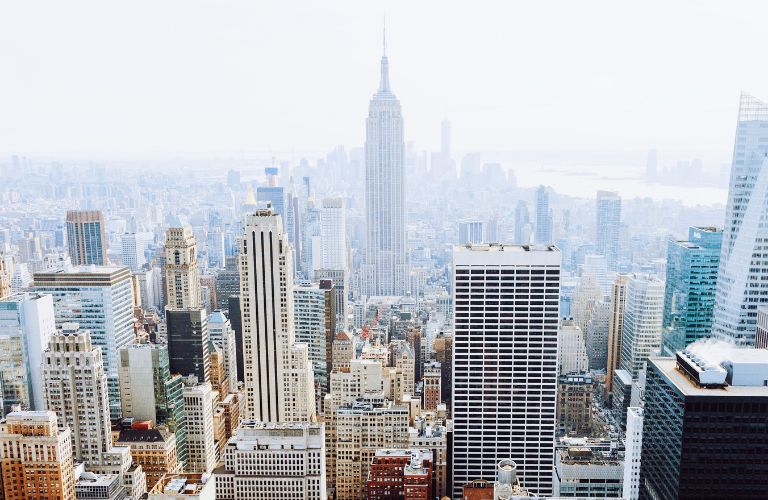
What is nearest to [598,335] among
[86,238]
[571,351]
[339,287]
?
[571,351]

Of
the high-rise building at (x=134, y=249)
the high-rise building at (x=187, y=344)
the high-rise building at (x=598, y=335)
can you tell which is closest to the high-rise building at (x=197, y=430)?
the high-rise building at (x=187, y=344)

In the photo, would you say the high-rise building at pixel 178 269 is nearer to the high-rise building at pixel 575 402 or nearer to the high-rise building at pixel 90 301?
the high-rise building at pixel 90 301

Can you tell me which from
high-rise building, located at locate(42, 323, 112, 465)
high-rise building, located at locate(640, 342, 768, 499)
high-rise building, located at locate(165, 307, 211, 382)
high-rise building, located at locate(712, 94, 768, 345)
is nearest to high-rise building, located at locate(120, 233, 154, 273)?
high-rise building, located at locate(165, 307, 211, 382)

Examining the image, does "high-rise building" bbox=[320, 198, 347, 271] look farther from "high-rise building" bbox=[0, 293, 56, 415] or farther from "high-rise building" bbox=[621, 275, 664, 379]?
"high-rise building" bbox=[0, 293, 56, 415]

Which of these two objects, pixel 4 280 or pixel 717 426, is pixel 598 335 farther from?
pixel 4 280

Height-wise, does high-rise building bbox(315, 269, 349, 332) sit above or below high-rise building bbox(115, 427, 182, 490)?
above

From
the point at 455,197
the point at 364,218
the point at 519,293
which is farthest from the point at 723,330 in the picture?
the point at 364,218

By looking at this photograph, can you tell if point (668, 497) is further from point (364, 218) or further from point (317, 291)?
point (364, 218)
